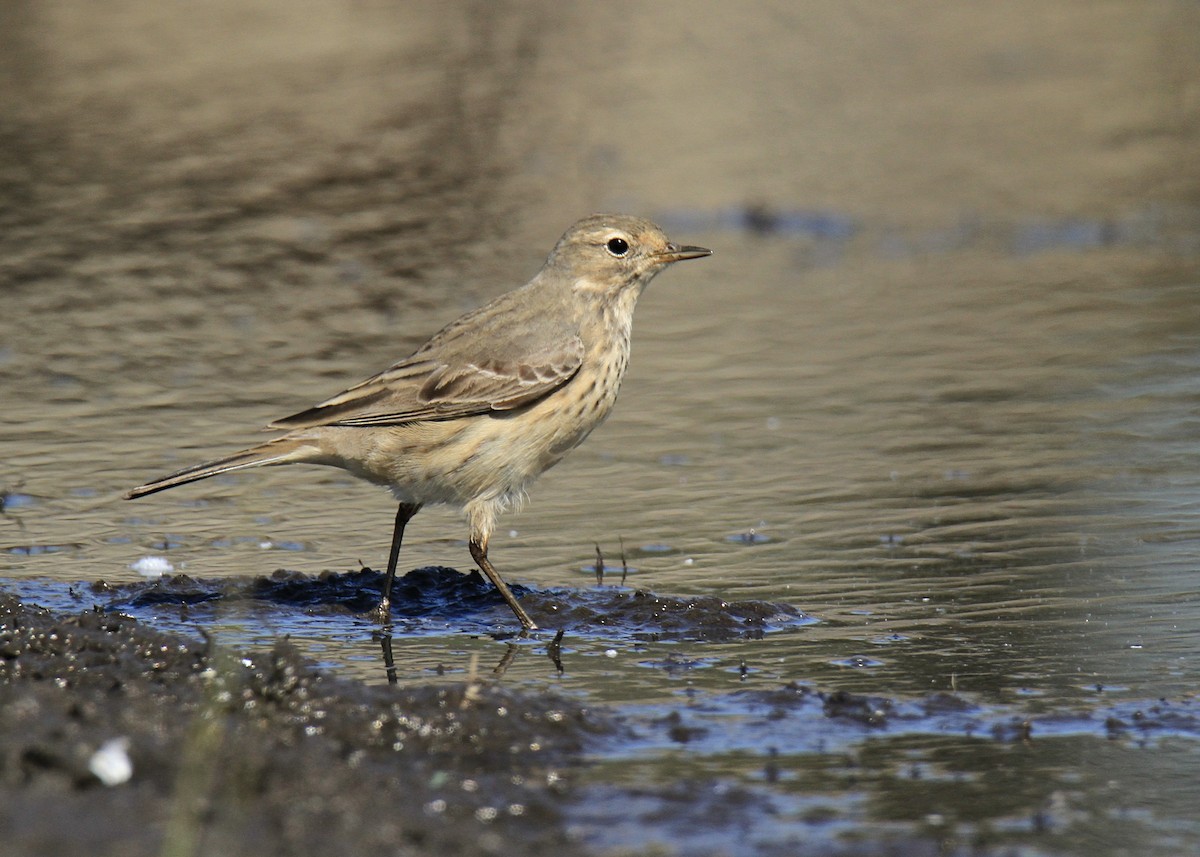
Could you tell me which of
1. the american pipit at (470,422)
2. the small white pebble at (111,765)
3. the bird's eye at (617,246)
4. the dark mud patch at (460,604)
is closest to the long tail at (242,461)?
the american pipit at (470,422)

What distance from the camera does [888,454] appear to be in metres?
8.84

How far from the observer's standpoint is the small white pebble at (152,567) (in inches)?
290

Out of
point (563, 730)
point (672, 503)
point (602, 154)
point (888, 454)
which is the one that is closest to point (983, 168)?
point (602, 154)

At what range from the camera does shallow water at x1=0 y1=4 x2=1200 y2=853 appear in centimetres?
553

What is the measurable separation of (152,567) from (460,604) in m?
1.35

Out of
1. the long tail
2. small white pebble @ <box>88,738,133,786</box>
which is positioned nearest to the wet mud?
small white pebble @ <box>88,738,133,786</box>

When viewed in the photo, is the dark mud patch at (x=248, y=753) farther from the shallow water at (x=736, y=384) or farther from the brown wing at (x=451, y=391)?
the brown wing at (x=451, y=391)

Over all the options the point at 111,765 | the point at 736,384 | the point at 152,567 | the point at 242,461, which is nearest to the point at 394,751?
the point at 111,765

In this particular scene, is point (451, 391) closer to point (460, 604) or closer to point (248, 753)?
point (460, 604)

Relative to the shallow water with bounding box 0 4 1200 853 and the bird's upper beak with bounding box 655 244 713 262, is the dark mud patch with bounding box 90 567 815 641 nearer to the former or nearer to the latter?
the shallow water with bounding box 0 4 1200 853

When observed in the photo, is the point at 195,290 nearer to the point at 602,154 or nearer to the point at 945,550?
the point at 602,154

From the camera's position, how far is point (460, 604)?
7.29 m

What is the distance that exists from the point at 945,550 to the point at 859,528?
45 cm

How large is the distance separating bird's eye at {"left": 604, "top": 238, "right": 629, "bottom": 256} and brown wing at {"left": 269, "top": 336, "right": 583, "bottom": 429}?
1.96 ft
